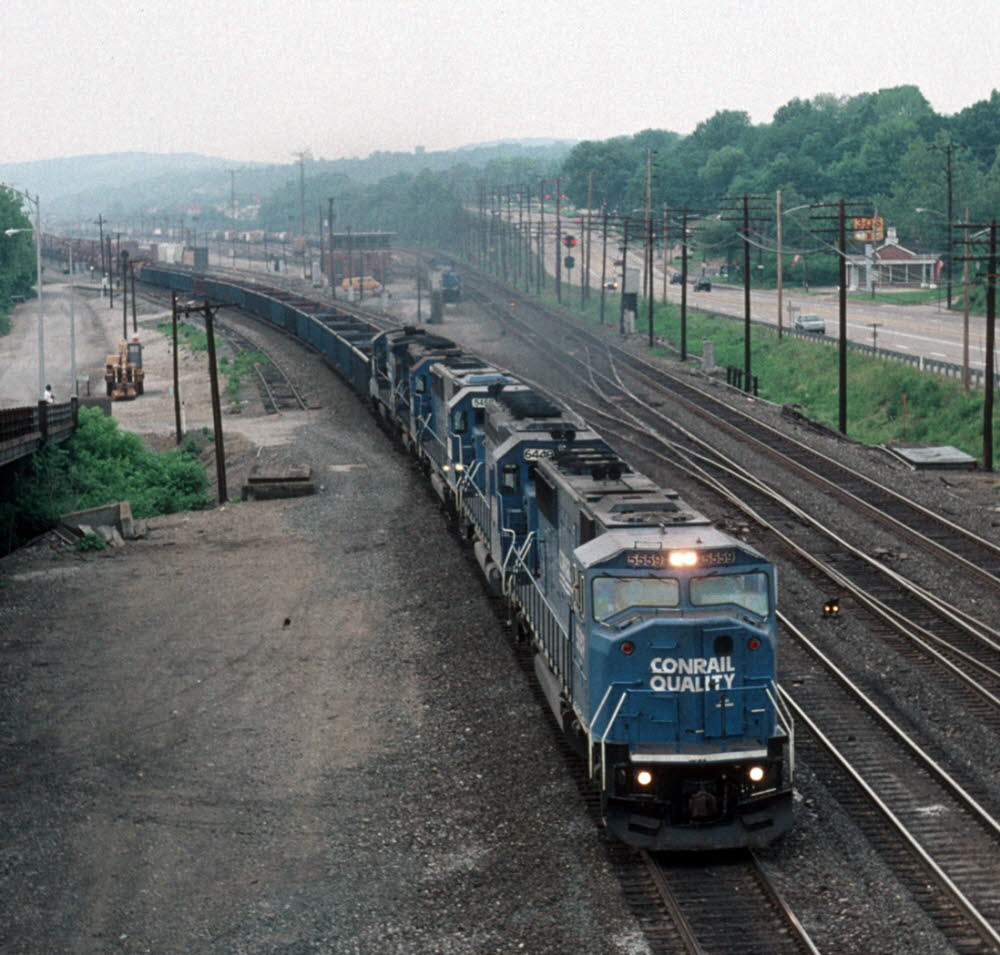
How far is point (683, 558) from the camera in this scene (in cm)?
1658

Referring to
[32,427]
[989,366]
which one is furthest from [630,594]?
[989,366]

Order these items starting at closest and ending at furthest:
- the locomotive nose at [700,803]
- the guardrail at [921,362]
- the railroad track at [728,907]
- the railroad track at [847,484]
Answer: the railroad track at [728,907]
the locomotive nose at [700,803]
the railroad track at [847,484]
the guardrail at [921,362]

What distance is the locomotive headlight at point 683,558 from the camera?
1652cm

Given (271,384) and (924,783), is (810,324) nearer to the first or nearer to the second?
(271,384)

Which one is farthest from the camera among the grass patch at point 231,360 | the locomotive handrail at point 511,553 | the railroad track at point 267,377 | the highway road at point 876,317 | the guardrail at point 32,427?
the highway road at point 876,317

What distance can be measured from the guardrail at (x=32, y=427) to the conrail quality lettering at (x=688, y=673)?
26902 mm

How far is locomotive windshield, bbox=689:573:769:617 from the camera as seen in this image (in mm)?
16703

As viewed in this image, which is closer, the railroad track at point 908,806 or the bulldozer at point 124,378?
the railroad track at point 908,806

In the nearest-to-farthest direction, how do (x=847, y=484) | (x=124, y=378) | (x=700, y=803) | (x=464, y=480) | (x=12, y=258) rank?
(x=700, y=803)
(x=464, y=480)
(x=847, y=484)
(x=124, y=378)
(x=12, y=258)

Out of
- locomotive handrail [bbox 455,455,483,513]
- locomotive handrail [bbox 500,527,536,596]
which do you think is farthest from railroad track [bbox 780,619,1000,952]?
locomotive handrail [bbox 455,455,483,513]

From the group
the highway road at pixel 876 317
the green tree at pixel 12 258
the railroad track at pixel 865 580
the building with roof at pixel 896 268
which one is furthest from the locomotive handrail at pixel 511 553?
the building with roof at pixel 896 268

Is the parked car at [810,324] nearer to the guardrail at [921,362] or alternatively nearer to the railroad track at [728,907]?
the guardrail at [921,362]

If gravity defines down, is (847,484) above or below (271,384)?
below

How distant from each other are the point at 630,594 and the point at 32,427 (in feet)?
101
